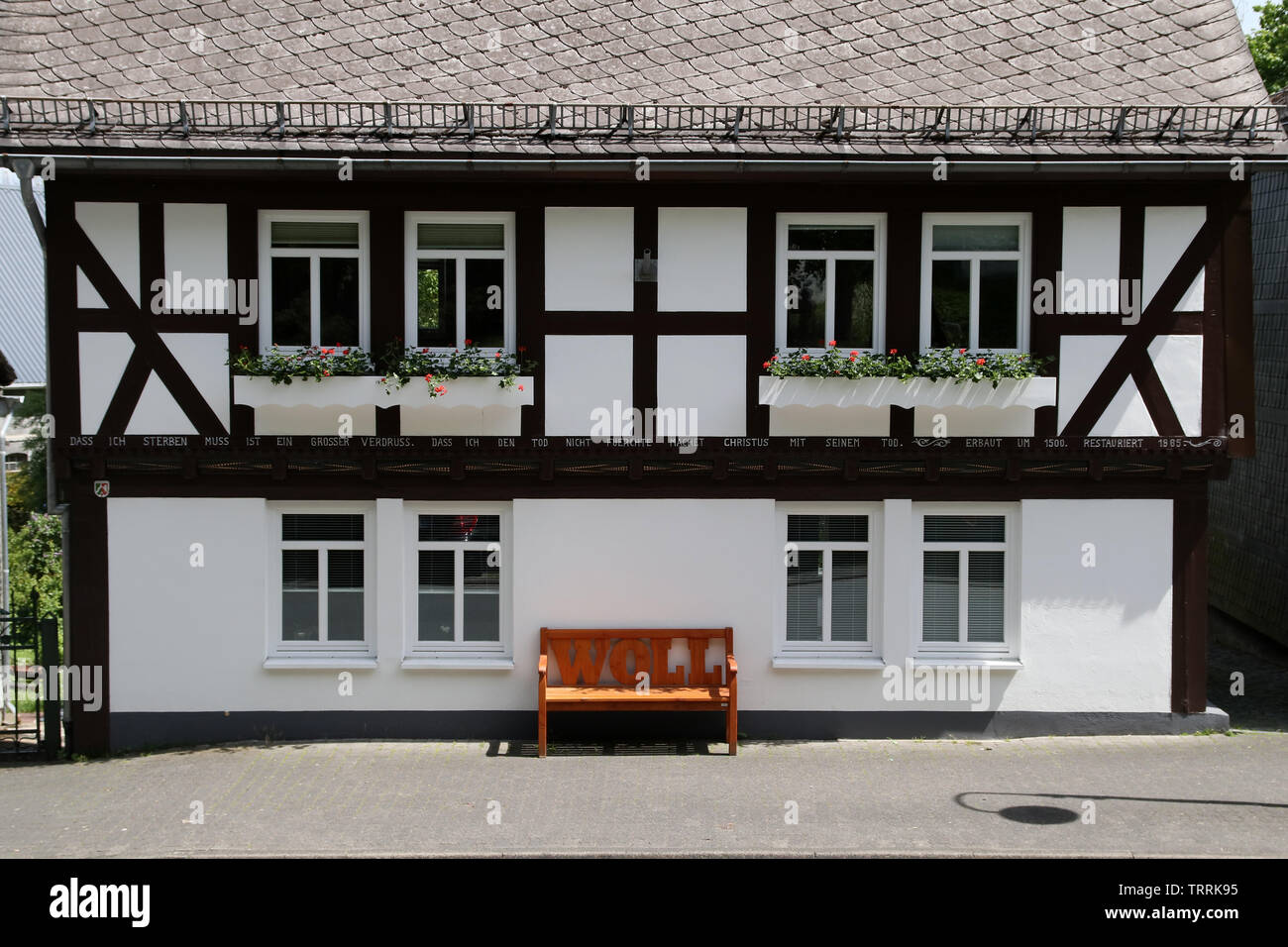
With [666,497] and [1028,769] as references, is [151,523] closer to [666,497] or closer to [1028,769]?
[666,497]

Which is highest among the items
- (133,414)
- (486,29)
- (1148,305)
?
(486,29)

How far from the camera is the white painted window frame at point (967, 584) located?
1290 cm

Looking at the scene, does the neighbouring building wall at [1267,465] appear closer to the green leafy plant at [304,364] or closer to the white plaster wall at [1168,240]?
the white plaster wall at [1168,240]

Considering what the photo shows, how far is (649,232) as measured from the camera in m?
12.5

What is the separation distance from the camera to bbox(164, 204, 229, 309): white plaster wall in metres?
12.5

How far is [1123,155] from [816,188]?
2.76m

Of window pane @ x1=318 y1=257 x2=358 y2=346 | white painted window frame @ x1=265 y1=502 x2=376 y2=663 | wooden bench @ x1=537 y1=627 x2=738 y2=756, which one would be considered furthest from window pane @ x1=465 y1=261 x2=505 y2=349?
wooden bench @ x1=537 y1=627 x2=738 y2=756

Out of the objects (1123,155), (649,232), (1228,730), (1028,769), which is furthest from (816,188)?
(1228,730)

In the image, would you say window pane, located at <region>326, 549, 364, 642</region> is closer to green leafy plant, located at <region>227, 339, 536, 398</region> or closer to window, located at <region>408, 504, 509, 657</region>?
window, located at <region>408, 504, 509, 657</region>

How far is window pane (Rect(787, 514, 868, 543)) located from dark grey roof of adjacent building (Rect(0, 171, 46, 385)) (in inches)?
898

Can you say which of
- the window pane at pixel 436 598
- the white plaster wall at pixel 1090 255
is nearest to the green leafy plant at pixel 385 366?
the window pane at pixel 436 598

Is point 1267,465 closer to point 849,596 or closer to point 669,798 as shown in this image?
point 849,596

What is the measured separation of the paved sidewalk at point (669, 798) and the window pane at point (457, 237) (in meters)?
4.75

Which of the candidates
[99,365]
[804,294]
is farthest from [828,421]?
[99,365]
